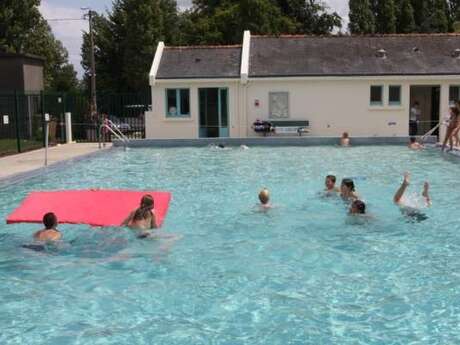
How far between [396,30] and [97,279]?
52.1 m

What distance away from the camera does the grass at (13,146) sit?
20741mm

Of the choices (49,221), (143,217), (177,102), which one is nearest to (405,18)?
(177,102)

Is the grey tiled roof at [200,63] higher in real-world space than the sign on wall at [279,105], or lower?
higher

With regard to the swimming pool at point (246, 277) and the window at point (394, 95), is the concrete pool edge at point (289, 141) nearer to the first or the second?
the window at point (394, 95)

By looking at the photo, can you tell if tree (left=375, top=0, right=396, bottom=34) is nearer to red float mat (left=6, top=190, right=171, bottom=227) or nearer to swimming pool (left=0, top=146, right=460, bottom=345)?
swimming pool (left=0, top=146, right=460, bottom=345)

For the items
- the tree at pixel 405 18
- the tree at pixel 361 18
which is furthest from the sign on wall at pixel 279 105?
the tree at pixel 405 18

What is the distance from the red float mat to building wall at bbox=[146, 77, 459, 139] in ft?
54.9

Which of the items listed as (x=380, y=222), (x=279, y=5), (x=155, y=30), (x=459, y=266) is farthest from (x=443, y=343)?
(x=279, y=5)

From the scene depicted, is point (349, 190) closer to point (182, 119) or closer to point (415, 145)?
point (415, 145)

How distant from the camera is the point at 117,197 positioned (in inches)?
429

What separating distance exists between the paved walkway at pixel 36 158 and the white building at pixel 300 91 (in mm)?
4696

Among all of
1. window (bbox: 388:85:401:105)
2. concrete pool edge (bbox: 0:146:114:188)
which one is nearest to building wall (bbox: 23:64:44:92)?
concrete pool edge (bbox: 0:146:114:188)

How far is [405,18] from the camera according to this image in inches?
2146

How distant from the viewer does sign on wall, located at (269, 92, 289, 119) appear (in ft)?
89.9
